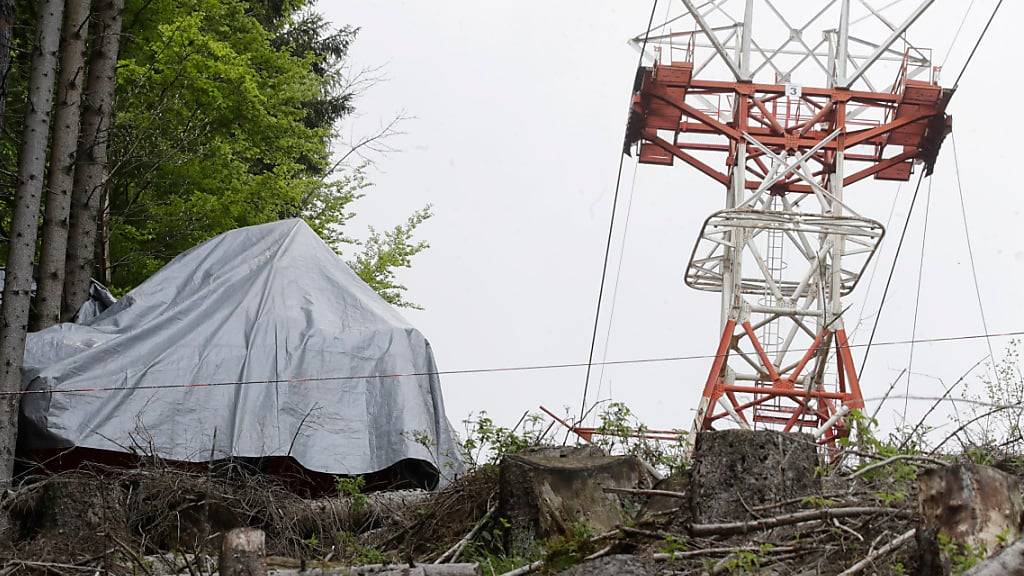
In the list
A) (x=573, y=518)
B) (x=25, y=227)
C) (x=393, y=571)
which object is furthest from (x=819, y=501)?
(x=25, y=227)

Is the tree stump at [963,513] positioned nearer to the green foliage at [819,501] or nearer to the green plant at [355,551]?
the green foliage at [819,501]

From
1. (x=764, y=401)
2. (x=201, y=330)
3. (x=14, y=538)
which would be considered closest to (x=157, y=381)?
(x=201, y=330)

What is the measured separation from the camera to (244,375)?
9.00 metres

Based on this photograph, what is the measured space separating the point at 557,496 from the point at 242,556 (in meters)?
2.01

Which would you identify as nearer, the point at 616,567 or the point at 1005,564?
the point at 1005,564

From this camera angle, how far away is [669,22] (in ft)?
60.0

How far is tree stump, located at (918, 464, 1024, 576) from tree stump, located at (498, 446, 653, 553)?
2015mm

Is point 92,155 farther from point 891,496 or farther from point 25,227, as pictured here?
point 891,496

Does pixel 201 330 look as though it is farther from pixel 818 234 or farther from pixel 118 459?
pixel 818 234

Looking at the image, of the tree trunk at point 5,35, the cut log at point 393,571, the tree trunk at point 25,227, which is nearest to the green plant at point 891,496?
the cut log at point 393,571

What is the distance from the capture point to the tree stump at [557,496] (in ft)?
19.6

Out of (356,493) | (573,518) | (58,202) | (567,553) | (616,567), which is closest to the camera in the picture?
(616,567)

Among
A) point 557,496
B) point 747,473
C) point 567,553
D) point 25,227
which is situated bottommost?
point 567,553

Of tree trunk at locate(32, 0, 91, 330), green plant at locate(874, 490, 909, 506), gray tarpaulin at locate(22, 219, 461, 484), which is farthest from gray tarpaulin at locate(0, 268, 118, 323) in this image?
green plant at locate(874, 490, 909, 506)
